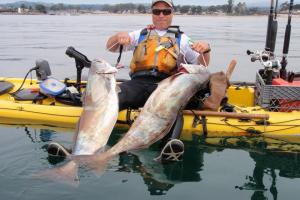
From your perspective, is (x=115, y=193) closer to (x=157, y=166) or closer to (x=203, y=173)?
(x=157, y=166)

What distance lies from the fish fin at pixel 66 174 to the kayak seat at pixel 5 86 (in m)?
3.97

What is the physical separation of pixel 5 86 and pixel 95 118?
3761 millimetres

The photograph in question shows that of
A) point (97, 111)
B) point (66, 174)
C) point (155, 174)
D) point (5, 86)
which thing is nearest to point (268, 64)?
point (155, 174)

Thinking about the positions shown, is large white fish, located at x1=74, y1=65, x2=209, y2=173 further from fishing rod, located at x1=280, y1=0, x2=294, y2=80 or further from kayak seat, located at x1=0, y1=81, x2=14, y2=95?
kayak seat, located at x1=0, y1=81, x2=14, y2=95

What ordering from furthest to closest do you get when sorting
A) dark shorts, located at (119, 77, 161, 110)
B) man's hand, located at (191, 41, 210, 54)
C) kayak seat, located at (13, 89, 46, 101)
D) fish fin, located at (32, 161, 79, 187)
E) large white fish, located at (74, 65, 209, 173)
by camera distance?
kayak seat, located at (13, 89, 46, 101) < dark shorts, located at (119, 77, 161, 110) < man's hand, located at (191, 41, 210, 54) < large white fish, located at (74, 65, 209, 173) < fish fin, located at (32, 161, 79, 187)

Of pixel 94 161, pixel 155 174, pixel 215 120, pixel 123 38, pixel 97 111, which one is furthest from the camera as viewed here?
pixel 215 120

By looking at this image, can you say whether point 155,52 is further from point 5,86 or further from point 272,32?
point 5,86

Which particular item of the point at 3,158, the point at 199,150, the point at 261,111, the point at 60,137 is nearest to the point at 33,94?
the point at 60,137

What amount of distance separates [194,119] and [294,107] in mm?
1808

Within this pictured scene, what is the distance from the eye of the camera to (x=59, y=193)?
5141 mm

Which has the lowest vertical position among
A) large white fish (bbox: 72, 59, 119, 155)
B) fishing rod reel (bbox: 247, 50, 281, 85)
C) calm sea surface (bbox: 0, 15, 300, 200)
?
calm sea surface (bbox: 0, 15, 300, 200)

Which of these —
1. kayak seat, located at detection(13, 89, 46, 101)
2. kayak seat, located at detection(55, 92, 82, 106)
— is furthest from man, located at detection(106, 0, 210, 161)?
kayak seat, located at detection(13, 89, 46, 101)

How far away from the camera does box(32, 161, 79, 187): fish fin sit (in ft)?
16.9

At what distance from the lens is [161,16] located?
7441mm
